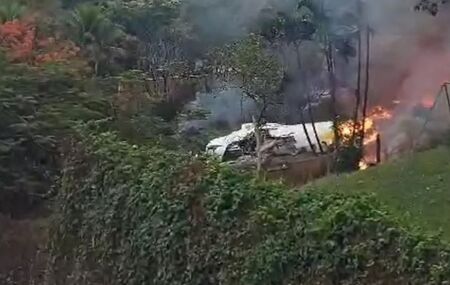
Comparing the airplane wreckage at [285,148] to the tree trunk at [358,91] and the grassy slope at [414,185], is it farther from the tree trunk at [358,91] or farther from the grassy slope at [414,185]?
the grassy slope at [414,185]

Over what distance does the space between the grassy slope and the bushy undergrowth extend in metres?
2.06

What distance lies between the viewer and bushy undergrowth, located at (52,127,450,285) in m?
4.66

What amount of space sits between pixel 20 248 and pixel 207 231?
436 cm

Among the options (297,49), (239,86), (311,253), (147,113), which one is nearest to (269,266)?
(311,253)

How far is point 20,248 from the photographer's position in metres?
9.68

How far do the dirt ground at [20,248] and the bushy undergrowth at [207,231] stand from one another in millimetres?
1590

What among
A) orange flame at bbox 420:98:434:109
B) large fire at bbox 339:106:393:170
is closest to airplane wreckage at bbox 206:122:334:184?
large fire at bbox 339:106:393:170

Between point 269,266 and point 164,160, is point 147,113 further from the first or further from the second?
point 269,266

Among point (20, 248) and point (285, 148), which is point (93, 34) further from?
point (20, 248)

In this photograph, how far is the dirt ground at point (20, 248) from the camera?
9289 mm

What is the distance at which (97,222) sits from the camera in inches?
280

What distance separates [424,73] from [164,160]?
12615 millimetres

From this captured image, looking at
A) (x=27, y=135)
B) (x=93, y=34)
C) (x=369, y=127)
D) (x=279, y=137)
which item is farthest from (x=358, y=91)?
(x=27, y=135)

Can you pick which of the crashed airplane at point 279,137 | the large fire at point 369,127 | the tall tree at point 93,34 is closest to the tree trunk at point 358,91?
the large fire at point 369,127
